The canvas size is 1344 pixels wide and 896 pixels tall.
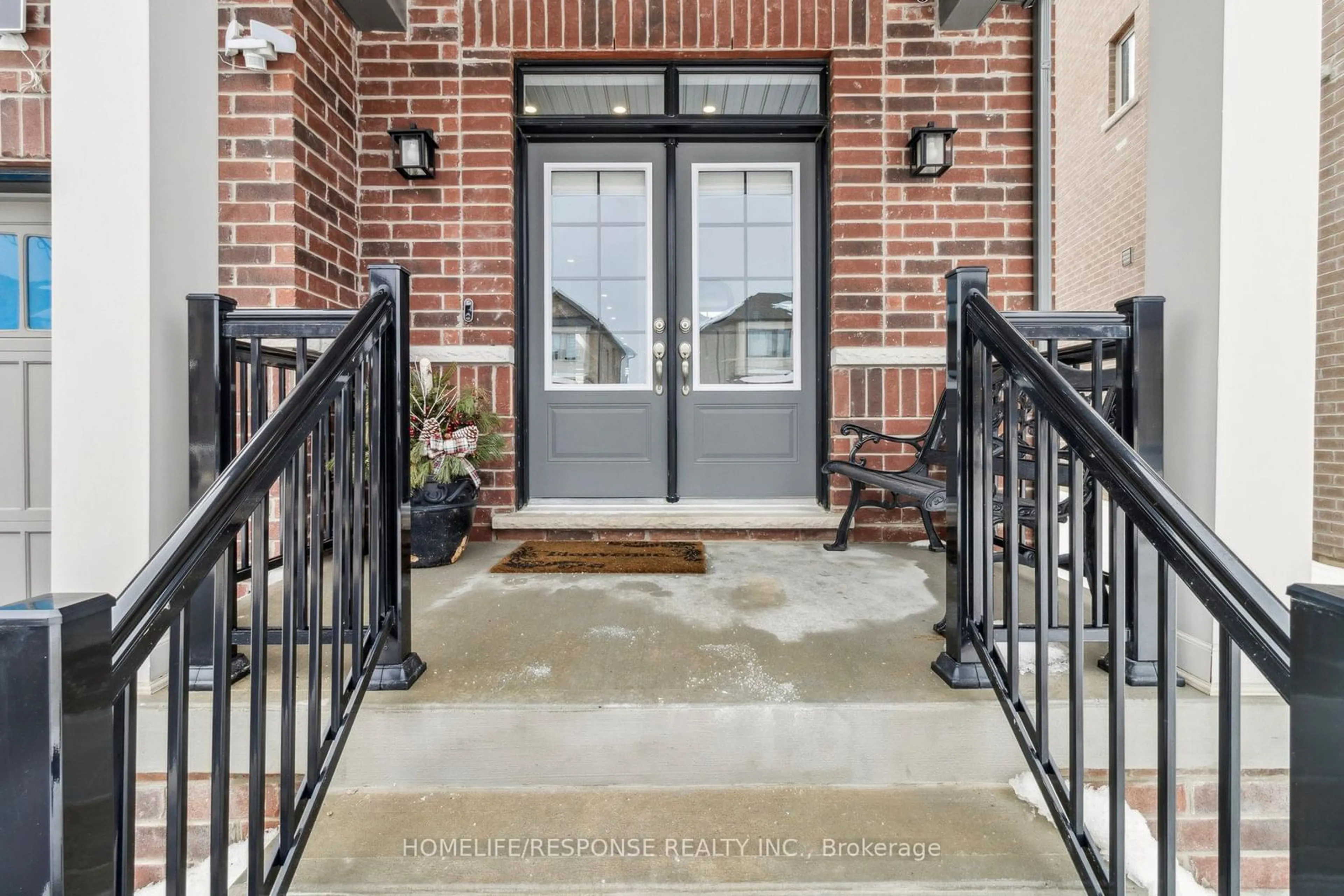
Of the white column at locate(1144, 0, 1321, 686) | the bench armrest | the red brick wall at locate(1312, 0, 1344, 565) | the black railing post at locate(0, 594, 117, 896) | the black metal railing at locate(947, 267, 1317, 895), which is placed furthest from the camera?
the red brick wall at locate(1312, 0, 1344, 565)

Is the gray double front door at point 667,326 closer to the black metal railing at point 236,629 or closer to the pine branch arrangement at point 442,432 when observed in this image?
the pine branch arrangement at point 442,432

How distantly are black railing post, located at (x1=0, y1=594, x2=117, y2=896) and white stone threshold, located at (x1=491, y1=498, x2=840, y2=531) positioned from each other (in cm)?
230

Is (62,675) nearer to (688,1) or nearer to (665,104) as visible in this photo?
(665,104)

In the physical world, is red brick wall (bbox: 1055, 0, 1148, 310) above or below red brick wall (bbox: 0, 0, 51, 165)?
above

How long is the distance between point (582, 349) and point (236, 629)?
2041mm

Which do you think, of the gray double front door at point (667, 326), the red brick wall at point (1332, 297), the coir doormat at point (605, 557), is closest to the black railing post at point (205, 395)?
the coir doormat at point (605, 557)

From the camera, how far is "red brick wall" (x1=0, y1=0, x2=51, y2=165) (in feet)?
7.18

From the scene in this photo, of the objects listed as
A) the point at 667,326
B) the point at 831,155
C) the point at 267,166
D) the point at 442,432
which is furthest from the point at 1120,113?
the point at 267,166

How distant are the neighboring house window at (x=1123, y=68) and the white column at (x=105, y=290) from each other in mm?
7804

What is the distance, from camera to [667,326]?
3.18 meters

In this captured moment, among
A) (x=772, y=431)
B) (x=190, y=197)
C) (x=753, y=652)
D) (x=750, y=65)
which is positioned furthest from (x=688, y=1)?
(x=753, y=652)

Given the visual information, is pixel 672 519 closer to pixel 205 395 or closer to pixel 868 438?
pixel 868 438

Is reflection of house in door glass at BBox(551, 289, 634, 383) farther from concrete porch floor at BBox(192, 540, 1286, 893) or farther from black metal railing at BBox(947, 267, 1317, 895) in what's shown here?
black metal railing at BBox(947, 267, 1317, 895)

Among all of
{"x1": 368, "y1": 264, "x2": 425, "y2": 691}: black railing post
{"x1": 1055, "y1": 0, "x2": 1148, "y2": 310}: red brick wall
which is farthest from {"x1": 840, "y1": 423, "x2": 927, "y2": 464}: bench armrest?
{"x1": 1055, "y1": 0, "x2": 1148, "y2": 310}: red brick wall
